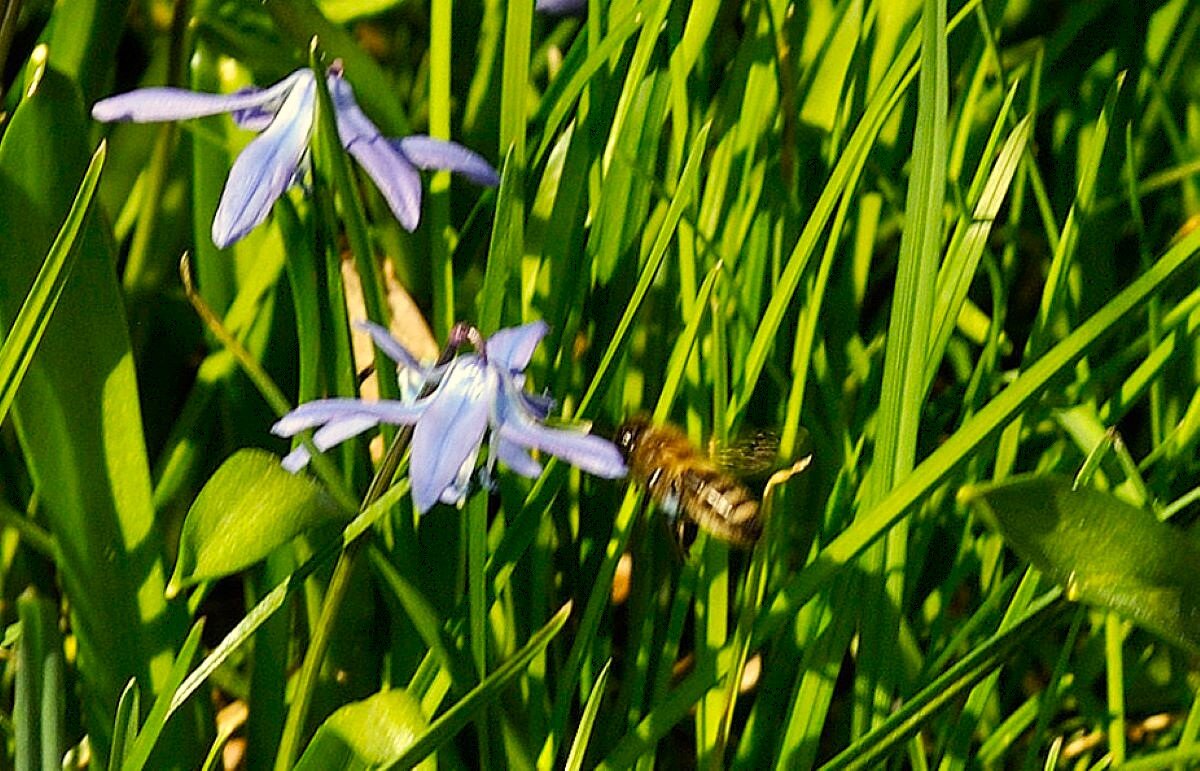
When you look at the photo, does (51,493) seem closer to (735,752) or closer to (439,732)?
(439,732)

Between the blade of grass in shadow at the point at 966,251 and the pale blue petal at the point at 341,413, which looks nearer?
the pale blue petal at the point at 341,413

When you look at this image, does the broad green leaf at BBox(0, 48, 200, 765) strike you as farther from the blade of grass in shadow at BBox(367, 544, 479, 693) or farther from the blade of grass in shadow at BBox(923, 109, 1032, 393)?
the blade of grass in shadow at BBox(923, 109, 1032, 393)

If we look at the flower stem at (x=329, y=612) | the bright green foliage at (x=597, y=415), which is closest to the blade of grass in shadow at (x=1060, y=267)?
the bright green foliage at (x=597, y=415)

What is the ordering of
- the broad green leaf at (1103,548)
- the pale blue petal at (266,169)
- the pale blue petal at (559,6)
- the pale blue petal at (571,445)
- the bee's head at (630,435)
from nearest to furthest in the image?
the broad green leaf at (1103,548), the pale blue petal at (571,445), the pale blue petal at (266,169), the bee's head at (630,435), the pale blue petal at (559,6)

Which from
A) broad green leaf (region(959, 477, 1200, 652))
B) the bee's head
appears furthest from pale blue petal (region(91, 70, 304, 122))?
broad green leaf (region(959, 477, 1200, 652))

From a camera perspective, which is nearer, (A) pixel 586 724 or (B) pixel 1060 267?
(A) pixel 586 724

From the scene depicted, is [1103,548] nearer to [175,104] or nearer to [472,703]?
[472,703]

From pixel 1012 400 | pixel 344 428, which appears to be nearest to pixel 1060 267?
pixel 1012 400

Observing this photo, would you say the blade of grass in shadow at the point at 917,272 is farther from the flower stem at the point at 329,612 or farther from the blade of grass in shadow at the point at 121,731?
the blade of grass in shadow at the point at 121,731
